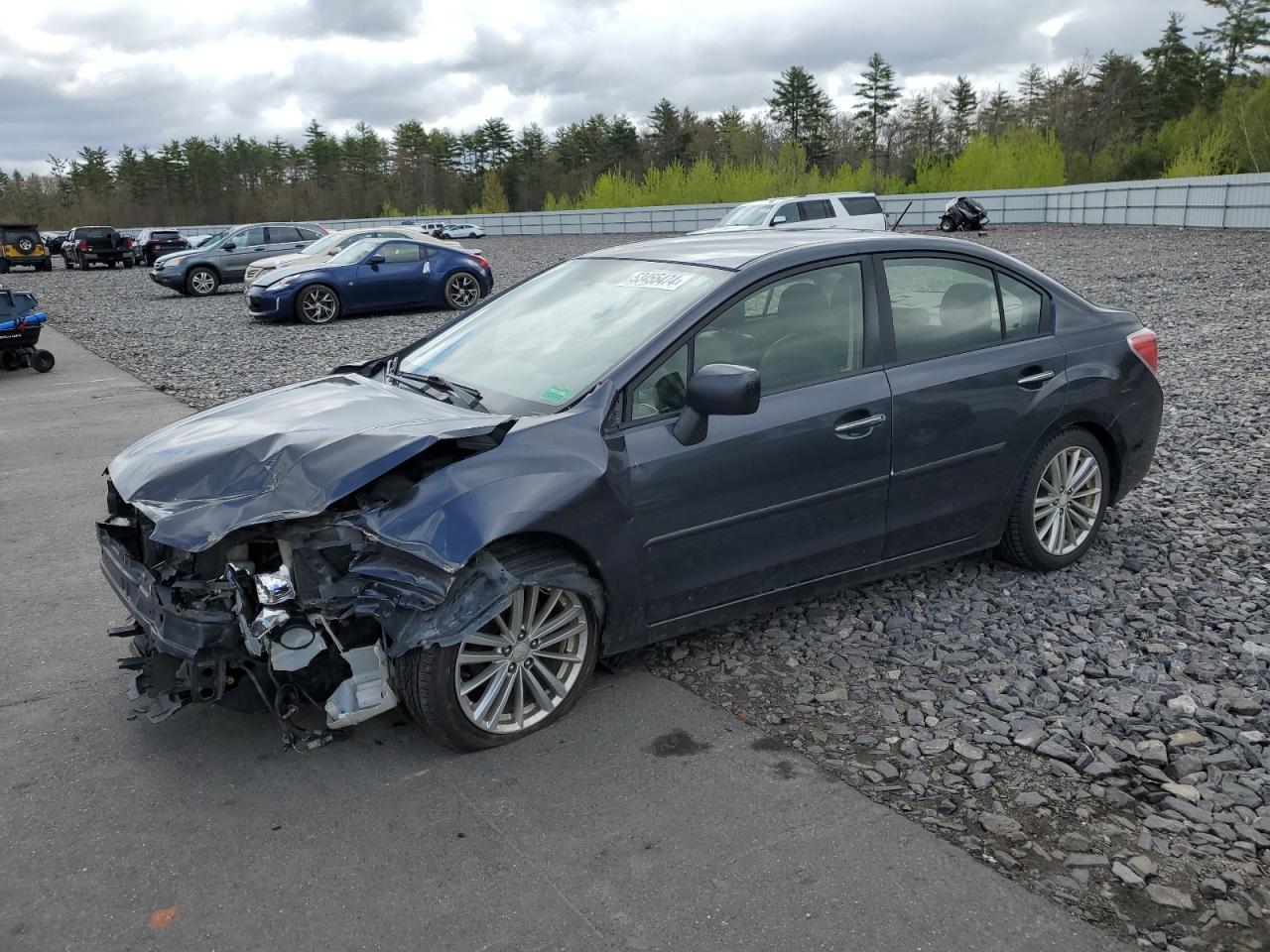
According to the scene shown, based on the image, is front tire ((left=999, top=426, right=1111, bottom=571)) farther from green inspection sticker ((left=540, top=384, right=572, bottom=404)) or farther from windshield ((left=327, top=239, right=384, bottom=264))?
windshield ((left=327, top=239, right=384, bottom=264))

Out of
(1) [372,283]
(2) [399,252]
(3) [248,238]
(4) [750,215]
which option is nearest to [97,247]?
(3) [248,238]

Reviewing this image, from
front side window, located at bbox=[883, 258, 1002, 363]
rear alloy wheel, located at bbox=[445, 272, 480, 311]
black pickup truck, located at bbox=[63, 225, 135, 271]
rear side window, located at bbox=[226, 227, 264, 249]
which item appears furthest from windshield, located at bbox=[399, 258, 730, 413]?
black pickup truck, located at bbox=[63, 225, 135, 271]

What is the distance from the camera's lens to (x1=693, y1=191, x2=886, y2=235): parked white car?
77.1 ft

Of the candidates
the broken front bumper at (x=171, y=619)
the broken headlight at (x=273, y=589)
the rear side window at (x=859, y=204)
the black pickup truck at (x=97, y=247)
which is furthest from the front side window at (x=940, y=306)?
the black pickup truck at (x=97, y=247)

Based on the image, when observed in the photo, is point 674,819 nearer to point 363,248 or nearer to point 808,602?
point 808,602

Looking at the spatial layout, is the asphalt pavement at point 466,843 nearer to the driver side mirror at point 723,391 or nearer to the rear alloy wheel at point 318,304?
the driver side mirror at point 723,391

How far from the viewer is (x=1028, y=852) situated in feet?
10.1

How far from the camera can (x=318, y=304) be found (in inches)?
703

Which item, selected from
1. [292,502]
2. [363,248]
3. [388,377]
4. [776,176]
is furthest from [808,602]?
[776,176]

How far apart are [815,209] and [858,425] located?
70.5 ft

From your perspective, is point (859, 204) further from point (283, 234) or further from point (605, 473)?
point (605, 473)

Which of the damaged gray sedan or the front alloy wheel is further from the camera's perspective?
the front alloy wheel

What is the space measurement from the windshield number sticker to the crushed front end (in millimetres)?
1667

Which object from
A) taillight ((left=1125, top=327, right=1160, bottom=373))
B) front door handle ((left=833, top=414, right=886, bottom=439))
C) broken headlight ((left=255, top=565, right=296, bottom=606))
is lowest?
broken headlight ((left=255, top=565, right=296, bottom=606))
